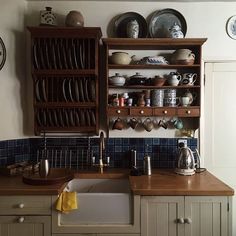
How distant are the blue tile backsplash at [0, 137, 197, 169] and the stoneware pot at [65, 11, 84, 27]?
1069 millimetres

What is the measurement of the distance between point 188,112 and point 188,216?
0.91m

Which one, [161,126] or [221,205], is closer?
[221,205]

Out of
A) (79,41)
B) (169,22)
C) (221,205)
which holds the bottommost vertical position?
(221,205)

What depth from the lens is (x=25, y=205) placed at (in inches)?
70.4

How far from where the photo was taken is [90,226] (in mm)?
1789

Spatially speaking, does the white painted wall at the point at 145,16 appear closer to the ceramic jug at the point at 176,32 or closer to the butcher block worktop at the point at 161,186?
the ceramic jug at the point at 176,32

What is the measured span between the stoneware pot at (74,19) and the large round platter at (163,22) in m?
0.66

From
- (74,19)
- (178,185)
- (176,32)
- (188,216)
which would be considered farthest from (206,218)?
(74,19)

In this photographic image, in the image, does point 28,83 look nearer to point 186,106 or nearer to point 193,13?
point 186,106

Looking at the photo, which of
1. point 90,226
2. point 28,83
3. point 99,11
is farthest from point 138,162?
point 99,11

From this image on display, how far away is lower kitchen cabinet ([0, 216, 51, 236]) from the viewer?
5.85 feet

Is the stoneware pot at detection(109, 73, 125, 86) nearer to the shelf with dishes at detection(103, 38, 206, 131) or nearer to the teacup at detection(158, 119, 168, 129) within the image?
the shelf with dishes at detection(103, 38, 206, 131)

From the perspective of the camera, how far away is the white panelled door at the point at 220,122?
2.50 m

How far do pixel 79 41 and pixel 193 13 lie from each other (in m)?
1.16
